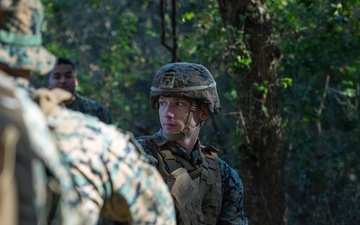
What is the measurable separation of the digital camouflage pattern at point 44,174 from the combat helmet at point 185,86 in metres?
2.77

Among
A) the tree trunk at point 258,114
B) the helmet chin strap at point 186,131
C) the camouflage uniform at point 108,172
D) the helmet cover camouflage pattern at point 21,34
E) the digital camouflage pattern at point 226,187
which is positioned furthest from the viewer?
the tree trunk at point 258,114

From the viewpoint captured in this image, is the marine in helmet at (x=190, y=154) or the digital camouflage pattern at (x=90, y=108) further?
the digital camouflage pattern at (x=90, y=108)

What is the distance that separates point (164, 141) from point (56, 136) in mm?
2614

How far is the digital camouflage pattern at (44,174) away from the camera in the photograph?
2.58 m

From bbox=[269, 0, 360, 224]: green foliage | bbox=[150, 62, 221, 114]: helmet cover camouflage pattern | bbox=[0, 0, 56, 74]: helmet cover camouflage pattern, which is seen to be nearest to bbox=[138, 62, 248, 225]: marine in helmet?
bbox=[150, 62, 221, 114]: helmet cover camouflage pattern

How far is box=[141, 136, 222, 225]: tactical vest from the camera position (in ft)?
17.5

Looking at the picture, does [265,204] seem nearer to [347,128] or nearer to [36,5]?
[347,128]

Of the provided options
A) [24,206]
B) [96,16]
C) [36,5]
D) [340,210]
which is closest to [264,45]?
[340,210]

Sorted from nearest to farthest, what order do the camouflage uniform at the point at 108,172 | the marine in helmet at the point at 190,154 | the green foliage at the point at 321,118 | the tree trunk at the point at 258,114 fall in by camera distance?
1. the camouflage uniform at the point at 108,172
2. the marine in helmet at the point at 190,154
3. the tree trunk at the point at 258,114
4. the green foliage at the point at 321,118

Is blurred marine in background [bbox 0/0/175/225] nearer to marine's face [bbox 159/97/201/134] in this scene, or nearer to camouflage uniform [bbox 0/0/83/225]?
camouflage uniform [bbox 0/0/83/225]

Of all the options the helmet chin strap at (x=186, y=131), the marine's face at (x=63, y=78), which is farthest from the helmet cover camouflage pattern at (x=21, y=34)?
the marine's face at (x=63, y=78)

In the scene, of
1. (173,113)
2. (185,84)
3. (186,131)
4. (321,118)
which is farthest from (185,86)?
(321,118)

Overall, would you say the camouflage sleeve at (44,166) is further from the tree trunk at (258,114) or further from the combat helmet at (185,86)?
the tree trunk at (258,114)

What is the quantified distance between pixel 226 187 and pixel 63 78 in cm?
404
